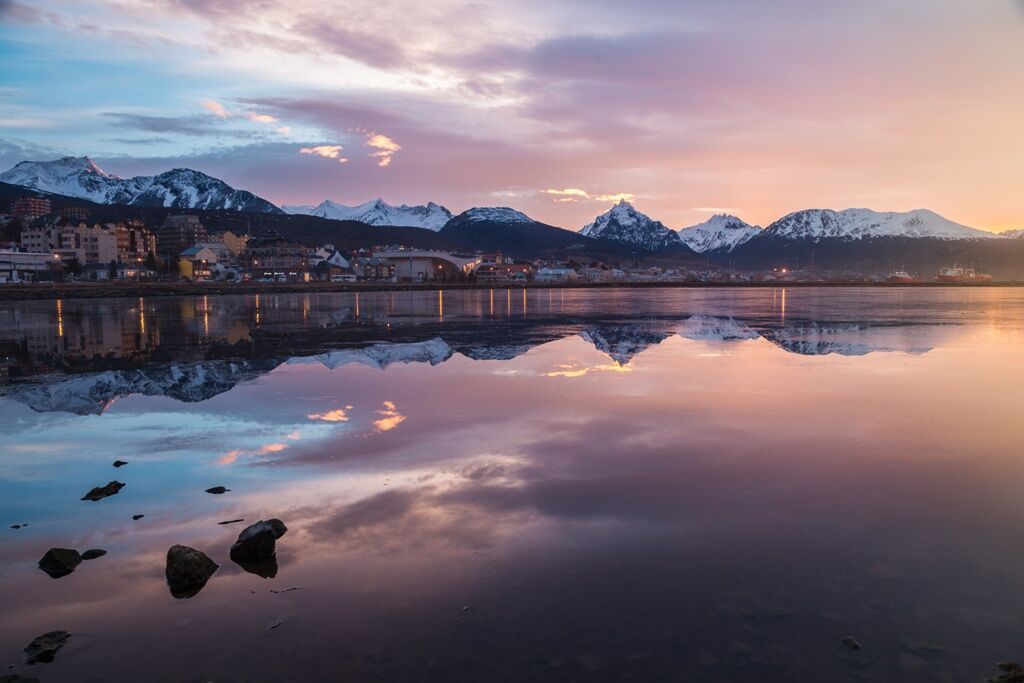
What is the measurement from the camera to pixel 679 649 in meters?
5.60

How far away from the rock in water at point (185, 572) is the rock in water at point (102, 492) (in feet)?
10.6

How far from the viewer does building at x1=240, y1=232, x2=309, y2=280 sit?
5763 inches

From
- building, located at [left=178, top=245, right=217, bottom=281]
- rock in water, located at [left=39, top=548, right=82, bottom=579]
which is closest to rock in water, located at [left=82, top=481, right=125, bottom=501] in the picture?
rock in water, located at [left=39, top=548, right=82, bottom=579]

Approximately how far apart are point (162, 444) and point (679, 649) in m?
10.2

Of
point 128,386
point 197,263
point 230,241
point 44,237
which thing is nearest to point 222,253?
point 230,241

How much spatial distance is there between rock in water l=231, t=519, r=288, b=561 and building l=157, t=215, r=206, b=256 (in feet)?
589

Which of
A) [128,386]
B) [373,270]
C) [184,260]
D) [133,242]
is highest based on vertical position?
[133,242]

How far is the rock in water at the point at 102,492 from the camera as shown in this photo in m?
9.42

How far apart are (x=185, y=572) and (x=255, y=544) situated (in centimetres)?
77

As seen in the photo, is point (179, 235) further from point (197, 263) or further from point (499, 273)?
point (499, 273)

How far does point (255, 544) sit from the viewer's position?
7430mm

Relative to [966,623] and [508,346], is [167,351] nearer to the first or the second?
[508,346]

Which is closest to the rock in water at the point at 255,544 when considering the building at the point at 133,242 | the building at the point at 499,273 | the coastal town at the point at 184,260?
the coastal town at the point at 184,260

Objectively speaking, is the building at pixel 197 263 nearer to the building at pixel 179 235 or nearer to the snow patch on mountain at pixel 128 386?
the building at pixel 179 235
